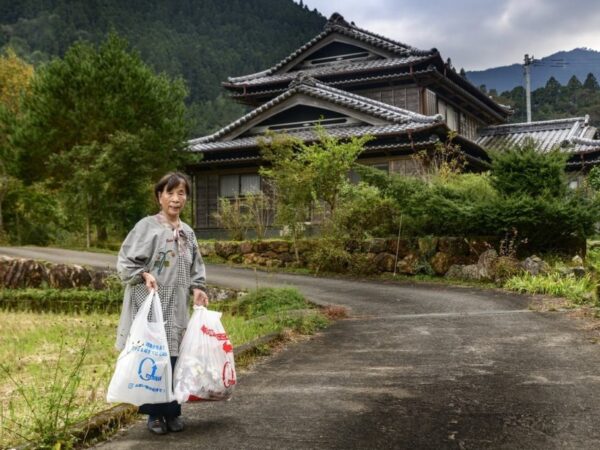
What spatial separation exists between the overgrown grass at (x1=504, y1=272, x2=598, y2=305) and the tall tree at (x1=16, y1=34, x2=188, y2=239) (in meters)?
15.1

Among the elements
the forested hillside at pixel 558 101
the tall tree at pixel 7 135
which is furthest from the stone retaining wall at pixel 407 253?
the forested hillside at pixel 558 101

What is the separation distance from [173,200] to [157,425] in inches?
60.2

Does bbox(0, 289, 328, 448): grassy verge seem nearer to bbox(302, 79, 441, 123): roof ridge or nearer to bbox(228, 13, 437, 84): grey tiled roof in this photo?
bbox(302, 79, 441, 123): roof ridge

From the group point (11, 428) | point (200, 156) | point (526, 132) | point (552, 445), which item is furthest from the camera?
point (526, 132)

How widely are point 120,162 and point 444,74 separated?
13345mm

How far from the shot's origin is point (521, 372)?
5723mm

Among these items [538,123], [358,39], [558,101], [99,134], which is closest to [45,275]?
[99,134]

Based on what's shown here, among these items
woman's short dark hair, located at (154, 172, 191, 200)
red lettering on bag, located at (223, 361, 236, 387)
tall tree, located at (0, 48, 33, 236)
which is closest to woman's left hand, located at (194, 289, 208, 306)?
red lettering on bag, located at (223, 361, 236, 387)

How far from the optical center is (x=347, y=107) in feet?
75.7

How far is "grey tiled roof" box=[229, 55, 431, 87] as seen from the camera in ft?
82.3

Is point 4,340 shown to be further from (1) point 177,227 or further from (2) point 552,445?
(2) point 552,445

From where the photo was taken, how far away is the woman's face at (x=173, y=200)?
14.6 feet

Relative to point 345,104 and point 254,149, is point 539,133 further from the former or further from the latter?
point 254,149

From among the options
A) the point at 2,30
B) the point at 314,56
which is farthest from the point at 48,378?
the point at 2,30
